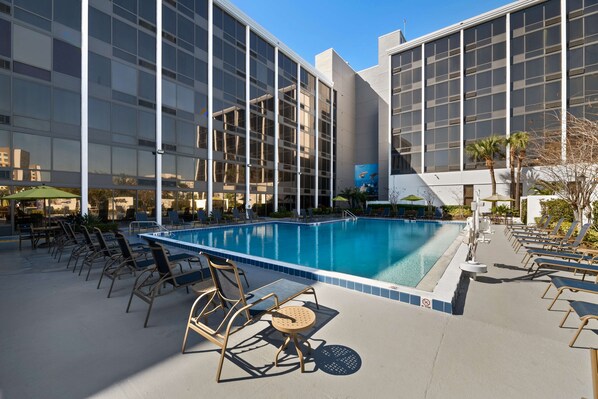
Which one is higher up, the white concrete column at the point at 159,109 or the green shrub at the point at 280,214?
the white concrete column at the point at 159,109

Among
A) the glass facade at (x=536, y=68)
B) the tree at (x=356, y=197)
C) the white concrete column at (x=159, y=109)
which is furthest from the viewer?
the tree at (x=356, y=197)

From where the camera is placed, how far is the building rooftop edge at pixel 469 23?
22547 millimetres

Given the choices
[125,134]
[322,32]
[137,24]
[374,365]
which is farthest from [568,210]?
[322,32]

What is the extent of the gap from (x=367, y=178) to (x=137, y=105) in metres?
26.3

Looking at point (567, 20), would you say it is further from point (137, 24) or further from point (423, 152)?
point (137, 24)

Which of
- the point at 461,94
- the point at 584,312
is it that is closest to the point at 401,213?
the point at 461,94

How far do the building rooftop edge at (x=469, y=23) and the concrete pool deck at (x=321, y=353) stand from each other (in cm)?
3032

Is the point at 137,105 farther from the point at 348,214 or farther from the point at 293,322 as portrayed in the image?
the point at 348,214

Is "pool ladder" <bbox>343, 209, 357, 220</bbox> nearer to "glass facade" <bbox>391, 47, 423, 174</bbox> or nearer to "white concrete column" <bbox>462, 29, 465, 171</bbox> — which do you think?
"glass facade" <bbox>391, 47, 423, 174</bbox>

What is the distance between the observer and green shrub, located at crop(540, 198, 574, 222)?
1162 centimetres

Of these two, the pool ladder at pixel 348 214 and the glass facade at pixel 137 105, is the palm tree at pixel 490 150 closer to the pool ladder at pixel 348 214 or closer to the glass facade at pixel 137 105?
the pool ladder at pixel 348 214

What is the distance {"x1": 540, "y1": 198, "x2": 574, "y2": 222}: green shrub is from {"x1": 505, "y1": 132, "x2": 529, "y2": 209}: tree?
28.9 feet

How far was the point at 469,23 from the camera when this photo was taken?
2486 centimetres

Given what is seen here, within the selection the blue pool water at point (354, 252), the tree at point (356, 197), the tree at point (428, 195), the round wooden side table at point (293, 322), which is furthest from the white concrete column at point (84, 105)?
the tree at point (428, 195)
